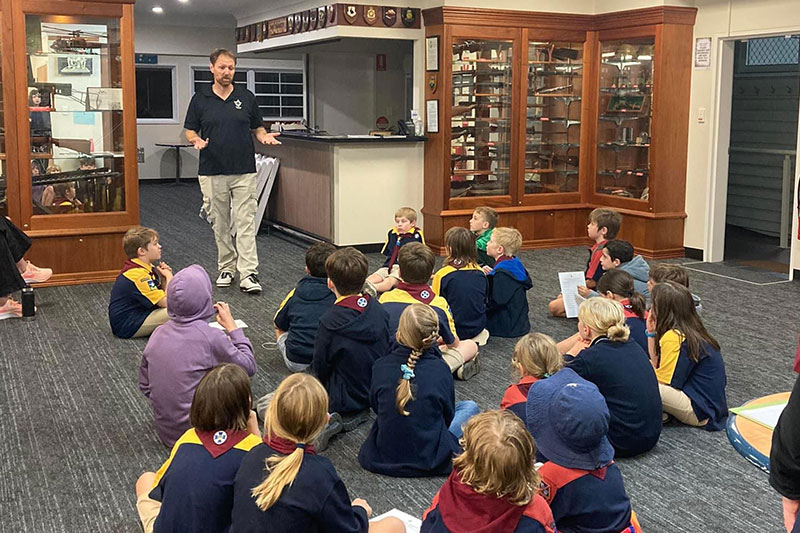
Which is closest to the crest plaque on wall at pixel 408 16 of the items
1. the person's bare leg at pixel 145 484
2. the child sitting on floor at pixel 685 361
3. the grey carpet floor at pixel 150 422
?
the grey carpet floor at pixel 150 422

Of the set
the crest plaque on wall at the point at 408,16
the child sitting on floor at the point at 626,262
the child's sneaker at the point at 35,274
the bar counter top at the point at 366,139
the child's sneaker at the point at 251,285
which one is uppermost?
the crest plaque on wall at the point at 408,16

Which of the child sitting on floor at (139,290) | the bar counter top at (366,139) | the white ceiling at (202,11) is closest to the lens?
the child sitting on floor at (139,290)

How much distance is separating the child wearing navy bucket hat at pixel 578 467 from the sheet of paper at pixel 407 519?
59cm

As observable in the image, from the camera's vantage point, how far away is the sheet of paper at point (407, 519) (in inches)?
A: 114

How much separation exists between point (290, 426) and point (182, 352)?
1380mm

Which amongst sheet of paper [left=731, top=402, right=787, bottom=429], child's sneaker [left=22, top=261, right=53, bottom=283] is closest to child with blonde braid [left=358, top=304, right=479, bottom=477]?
sheet of paper [left=731, top=402, right=787, bottom=429]

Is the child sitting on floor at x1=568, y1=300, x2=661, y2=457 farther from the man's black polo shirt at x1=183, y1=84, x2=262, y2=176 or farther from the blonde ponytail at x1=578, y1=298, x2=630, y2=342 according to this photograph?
the man's black polo shirt at x1=183, y1=84, x2=262, y2=176

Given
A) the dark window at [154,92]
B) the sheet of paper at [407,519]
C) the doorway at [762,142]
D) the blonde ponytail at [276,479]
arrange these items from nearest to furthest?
the blonde ponytail at [276,479] → the sheet of paper at [407,519] → the doorway at [762,142] → the dark window at [154,92]

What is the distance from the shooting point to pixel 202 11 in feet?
41.0

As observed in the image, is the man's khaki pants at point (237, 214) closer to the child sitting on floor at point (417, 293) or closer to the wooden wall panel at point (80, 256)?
the wooden wall panel at point (80, 256)

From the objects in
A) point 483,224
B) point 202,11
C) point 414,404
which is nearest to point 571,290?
point 483,224

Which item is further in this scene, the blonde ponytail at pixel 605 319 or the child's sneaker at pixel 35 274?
the child's sneaker at pixel 35 274

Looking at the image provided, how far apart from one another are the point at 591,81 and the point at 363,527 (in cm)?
725

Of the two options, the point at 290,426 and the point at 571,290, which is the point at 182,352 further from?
the point at 571,290
